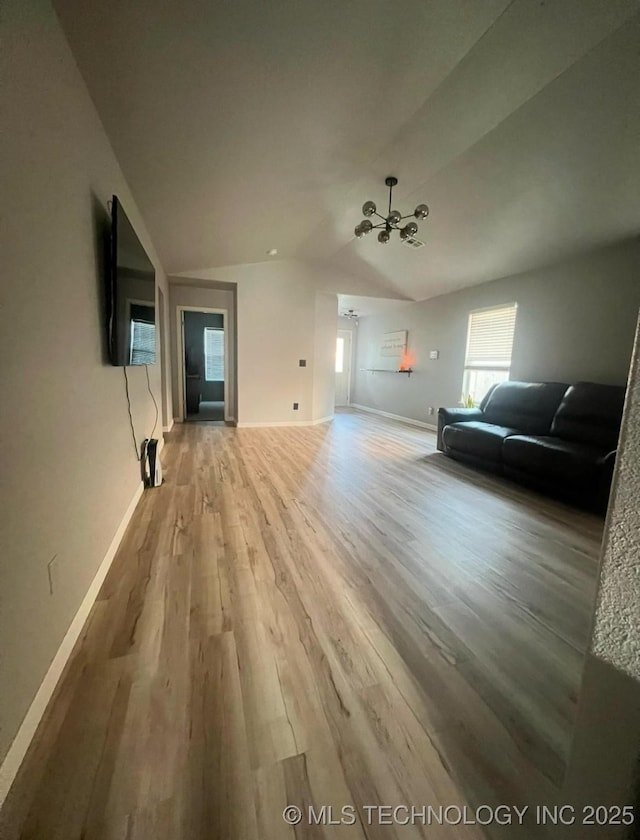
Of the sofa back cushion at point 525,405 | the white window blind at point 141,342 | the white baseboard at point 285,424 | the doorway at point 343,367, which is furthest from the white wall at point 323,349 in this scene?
the white window blind at point 141,342

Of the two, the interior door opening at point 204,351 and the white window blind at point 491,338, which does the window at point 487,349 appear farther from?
the interior door opening at point 204,351

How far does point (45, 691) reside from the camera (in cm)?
104

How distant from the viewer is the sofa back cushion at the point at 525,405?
357cm

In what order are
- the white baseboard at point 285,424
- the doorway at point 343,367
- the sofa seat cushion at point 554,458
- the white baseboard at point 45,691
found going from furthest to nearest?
the doorway at point 343,367 → the white baseboard at point 285,424 → the sofa seat cushion at point 554,458 → the white baseboard at point 45,691

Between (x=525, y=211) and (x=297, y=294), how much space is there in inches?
129

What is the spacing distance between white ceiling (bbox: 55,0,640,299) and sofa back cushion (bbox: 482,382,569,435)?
5.04 feet

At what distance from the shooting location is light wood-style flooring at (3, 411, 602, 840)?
33.3 inches

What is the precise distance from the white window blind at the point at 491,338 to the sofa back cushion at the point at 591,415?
4.29ft

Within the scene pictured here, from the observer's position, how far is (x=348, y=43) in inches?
60.9

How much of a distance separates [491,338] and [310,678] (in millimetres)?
4917

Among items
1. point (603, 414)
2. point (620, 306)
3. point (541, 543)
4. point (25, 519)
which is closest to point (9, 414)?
point (25, 519)

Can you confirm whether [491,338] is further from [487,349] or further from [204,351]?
[204,351]

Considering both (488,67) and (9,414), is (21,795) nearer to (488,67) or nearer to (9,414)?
(9,414)

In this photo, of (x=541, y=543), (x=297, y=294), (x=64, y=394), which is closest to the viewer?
(x=64, y=394)
